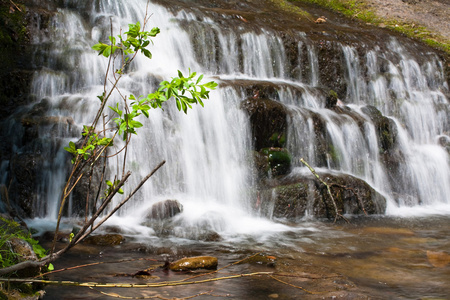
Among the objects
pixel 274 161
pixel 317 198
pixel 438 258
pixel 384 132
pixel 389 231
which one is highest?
pixel 384 132

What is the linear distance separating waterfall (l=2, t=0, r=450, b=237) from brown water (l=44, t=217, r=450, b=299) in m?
0.96

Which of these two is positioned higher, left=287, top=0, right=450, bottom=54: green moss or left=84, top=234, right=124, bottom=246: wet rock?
left=287, top=0, right=450, bottom=54: green moss

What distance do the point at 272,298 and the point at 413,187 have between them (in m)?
7.25

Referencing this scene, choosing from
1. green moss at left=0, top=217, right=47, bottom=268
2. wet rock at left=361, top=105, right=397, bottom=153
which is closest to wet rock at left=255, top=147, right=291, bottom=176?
wet rock at left=361, top=105, right=397, bottom=153

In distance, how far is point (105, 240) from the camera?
5.34m

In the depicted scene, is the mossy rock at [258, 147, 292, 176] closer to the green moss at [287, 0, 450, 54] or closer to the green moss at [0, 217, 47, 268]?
the green moss at [0, 217, 47, 268]

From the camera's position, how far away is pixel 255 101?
8.97 meters

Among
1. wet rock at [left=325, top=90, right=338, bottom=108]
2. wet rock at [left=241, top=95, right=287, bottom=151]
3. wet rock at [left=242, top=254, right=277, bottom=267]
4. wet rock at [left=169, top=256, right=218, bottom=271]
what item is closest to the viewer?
wet rock at [left=169, top=256, right=218, bottom=271]

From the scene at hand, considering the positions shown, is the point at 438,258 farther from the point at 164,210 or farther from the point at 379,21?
the point at 379,21

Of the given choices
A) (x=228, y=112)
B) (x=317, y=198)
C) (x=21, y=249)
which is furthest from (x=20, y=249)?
(x=228, y=112)

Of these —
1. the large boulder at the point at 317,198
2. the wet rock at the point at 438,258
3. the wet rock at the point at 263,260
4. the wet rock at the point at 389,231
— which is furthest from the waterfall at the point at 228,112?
the wet rock at the point at 438,258

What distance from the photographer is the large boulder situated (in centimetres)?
763

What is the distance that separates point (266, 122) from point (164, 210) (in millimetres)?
3185

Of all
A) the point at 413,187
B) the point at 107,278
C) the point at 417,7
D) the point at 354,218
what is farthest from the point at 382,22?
the point at 107,278
